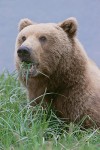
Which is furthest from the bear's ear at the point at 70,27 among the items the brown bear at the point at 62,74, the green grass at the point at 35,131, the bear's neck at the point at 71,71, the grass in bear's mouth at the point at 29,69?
the green grass at the point at 35,131

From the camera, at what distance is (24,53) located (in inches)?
252

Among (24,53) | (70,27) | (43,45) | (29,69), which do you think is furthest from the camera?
(70,27)

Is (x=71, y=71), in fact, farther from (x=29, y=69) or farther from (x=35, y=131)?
(x=35, y=131)

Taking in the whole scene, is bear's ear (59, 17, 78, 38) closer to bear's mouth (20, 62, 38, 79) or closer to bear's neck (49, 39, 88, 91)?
bear's neck (49, 39, 88, 91)

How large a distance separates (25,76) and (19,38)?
18.7 inches

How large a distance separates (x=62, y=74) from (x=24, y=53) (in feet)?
1.98

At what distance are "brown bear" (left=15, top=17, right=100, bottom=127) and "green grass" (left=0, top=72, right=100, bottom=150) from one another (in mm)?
181

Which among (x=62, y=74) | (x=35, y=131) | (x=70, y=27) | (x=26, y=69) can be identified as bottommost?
(x=35, y=131)

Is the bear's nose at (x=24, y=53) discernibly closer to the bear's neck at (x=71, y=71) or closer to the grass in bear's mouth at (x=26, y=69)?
the grass in bear's mouth at (x=26, y=69)

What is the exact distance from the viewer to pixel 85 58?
696 cm

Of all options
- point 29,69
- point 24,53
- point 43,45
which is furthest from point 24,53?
point 43,45

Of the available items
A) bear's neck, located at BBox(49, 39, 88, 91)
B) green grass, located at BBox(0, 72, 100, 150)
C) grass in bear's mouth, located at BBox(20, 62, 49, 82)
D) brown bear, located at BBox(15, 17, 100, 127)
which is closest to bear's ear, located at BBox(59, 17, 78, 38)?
brown bear, located at BBox(15, 17, 100, 127)

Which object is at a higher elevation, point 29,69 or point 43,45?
point 43,45

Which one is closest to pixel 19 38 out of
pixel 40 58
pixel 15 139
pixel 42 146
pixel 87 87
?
pixel 40 58
